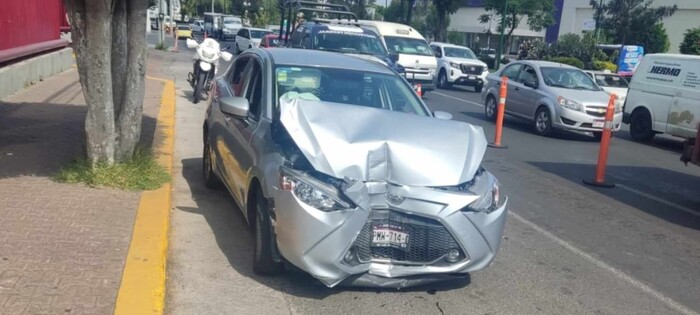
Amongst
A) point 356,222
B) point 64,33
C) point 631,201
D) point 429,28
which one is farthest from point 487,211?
point 429,28

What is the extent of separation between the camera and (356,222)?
5062 millimetres

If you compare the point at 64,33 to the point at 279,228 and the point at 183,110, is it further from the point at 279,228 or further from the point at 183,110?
the point at 279,228

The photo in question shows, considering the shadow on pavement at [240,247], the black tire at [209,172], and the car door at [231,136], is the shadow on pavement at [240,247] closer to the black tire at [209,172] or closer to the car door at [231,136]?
the black tire at [209,172]

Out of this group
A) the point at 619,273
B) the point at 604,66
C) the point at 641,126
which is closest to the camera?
the point at 619,273

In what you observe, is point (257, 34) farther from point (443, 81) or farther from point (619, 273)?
point (619, 273)

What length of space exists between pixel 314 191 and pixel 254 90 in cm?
209

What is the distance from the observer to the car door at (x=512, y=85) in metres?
17.2

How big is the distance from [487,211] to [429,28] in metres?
61.1

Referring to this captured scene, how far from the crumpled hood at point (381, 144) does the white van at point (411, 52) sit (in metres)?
15.3

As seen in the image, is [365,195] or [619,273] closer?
[365,195]

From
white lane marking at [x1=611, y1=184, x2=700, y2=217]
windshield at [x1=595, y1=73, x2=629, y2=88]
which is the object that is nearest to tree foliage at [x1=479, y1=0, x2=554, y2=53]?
windshield at [x1=595, y1=73, x2=629, y2=88]

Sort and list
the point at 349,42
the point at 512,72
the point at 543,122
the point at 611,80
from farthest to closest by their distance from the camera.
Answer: the point at 611,80
the point at 512,72
the point at 349,42
the point at 543,122

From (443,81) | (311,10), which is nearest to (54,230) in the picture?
(311,10)

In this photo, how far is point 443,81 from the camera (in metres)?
27.9
